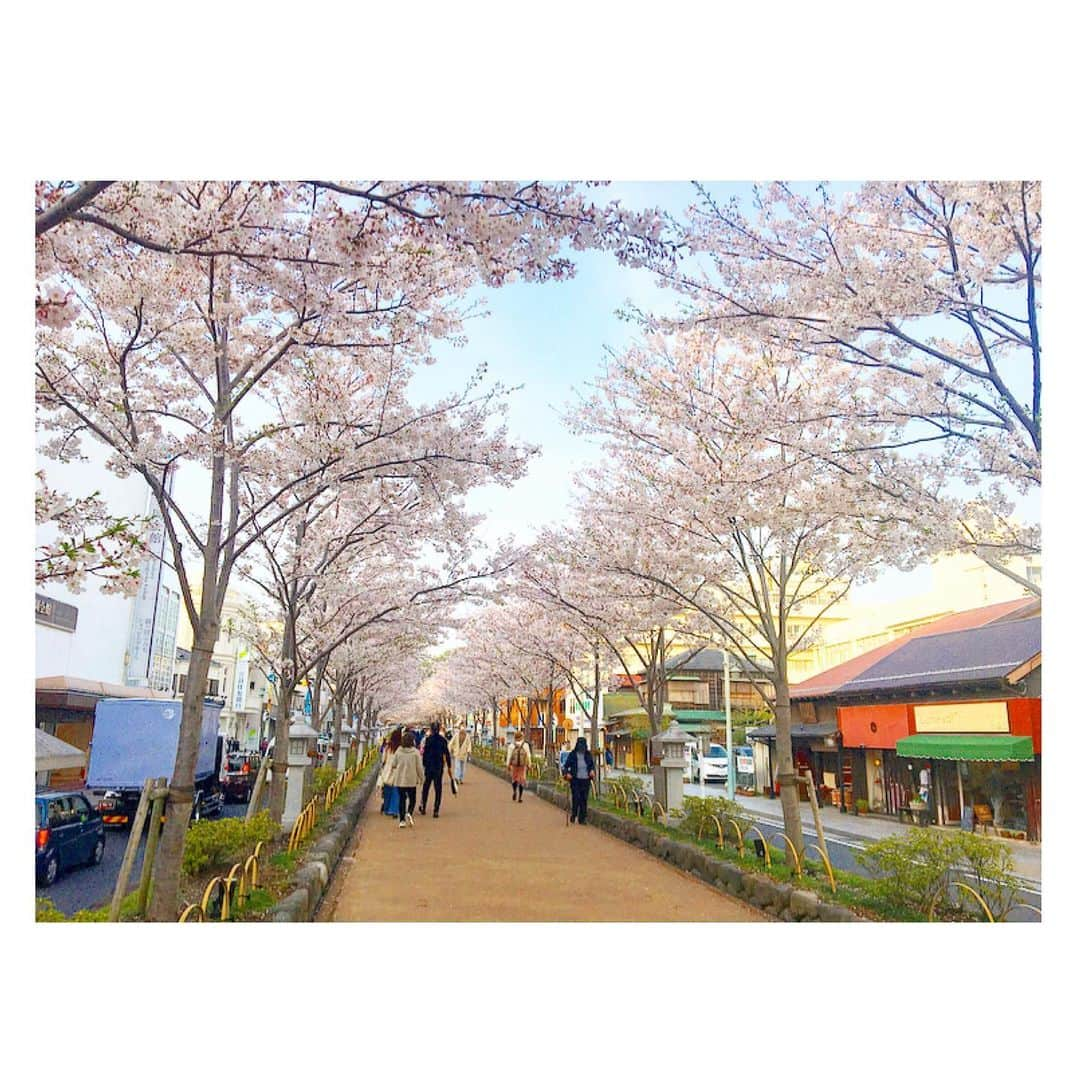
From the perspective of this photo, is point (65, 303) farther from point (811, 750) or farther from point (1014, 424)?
point (811, 750)

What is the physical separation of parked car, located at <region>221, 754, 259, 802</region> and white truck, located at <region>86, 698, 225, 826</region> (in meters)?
5.15

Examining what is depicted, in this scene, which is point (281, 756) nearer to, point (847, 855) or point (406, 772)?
point (406, 772)

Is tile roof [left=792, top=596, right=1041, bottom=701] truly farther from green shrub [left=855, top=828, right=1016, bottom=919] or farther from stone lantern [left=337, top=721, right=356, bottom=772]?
stone lantern [left=337, top=721, right=356, bottom=772]

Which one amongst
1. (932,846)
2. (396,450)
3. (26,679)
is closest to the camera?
(26,679)

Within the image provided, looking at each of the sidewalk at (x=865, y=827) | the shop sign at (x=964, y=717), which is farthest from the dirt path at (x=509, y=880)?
the shop sign at (x=964, y=717)

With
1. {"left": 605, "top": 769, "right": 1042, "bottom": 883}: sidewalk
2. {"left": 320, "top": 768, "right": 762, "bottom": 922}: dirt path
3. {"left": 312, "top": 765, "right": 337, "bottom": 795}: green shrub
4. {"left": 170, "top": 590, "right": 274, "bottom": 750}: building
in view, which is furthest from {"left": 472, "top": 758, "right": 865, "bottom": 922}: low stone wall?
{"left": 170, "top": 590, "right": 274, "bottom": 750}: building

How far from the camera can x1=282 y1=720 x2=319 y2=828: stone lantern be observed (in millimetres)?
10508

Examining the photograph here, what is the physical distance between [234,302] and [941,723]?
1421 centimetres

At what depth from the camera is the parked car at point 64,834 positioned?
339 inches

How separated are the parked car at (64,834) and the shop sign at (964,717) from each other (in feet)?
45.3

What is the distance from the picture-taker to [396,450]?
732 cm

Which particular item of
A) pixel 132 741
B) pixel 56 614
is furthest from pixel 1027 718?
pixel 56 614

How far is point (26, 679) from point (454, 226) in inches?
163

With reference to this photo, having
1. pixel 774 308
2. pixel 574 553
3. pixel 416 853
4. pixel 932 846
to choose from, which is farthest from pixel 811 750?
pixel 774 308
